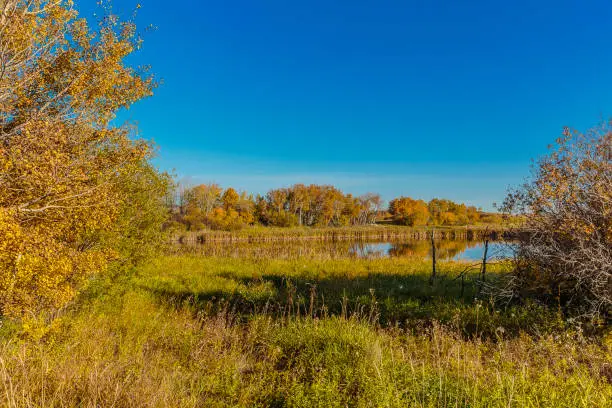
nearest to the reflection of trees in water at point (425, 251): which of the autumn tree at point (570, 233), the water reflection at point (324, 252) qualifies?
the water reflection at point (324, 252)

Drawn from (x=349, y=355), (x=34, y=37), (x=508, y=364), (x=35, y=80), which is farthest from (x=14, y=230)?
(x=508, y=364)

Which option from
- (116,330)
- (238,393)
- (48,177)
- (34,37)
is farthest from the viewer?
(116,330)

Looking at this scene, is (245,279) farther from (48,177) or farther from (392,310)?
(48,177)

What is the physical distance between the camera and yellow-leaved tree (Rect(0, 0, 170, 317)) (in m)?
6.35

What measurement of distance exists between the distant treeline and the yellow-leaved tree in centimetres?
5385

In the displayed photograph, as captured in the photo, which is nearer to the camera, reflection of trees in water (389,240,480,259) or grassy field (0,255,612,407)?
grassy field (0,255,612,407)

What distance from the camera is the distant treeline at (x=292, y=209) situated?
222 ft

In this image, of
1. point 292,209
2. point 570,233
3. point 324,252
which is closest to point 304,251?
point 324,252

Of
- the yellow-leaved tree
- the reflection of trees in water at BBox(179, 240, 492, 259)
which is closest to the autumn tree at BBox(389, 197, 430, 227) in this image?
the reflection of trees in water at BBox(179, 240, 492, 259)

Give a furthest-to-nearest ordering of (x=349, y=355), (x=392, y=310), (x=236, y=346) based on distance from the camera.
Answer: (x=392, y=310), (x=236, y=346), (x=349, y=355)

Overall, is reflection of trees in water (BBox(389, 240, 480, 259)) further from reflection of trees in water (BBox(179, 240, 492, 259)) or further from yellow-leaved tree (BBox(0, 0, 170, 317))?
yellow-leaved tree (BBox(0, 0, 170, 317))

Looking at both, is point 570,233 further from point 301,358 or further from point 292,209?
point 292,209

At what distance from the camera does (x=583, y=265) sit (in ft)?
22.9

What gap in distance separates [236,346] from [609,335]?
24.1 ft
